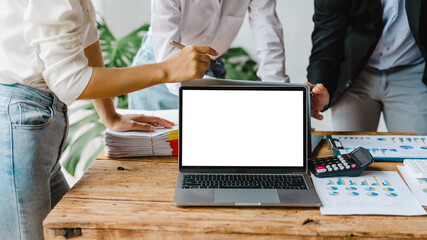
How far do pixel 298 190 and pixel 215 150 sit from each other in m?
0.25

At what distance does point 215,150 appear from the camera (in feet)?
3.85

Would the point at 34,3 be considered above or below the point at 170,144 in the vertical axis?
above

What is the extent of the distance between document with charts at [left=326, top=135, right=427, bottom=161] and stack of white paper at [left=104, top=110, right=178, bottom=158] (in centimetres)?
53

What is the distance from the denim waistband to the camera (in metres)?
1.04

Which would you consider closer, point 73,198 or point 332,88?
point 73,198

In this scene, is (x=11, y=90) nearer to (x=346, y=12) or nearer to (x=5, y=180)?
(x=5, y=180)

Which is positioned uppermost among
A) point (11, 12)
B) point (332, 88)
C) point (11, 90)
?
point (11, 12)

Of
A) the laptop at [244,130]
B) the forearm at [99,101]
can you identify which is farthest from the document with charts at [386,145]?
the forearm at [99,101]

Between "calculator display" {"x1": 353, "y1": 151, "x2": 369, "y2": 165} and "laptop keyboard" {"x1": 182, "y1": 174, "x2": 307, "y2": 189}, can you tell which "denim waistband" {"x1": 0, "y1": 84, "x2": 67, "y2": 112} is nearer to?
"laptop keyboard" {"x1": 182, "y1": 174, "x2": 307, "y2": 189}

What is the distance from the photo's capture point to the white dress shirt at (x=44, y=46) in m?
0.97

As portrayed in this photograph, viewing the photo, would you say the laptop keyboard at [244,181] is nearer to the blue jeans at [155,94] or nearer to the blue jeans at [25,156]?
the blue jeans at [25,156]

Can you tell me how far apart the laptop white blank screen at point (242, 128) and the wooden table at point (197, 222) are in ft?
0.61

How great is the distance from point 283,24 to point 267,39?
1282 mm

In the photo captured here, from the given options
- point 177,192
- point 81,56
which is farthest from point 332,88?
point 81,56
